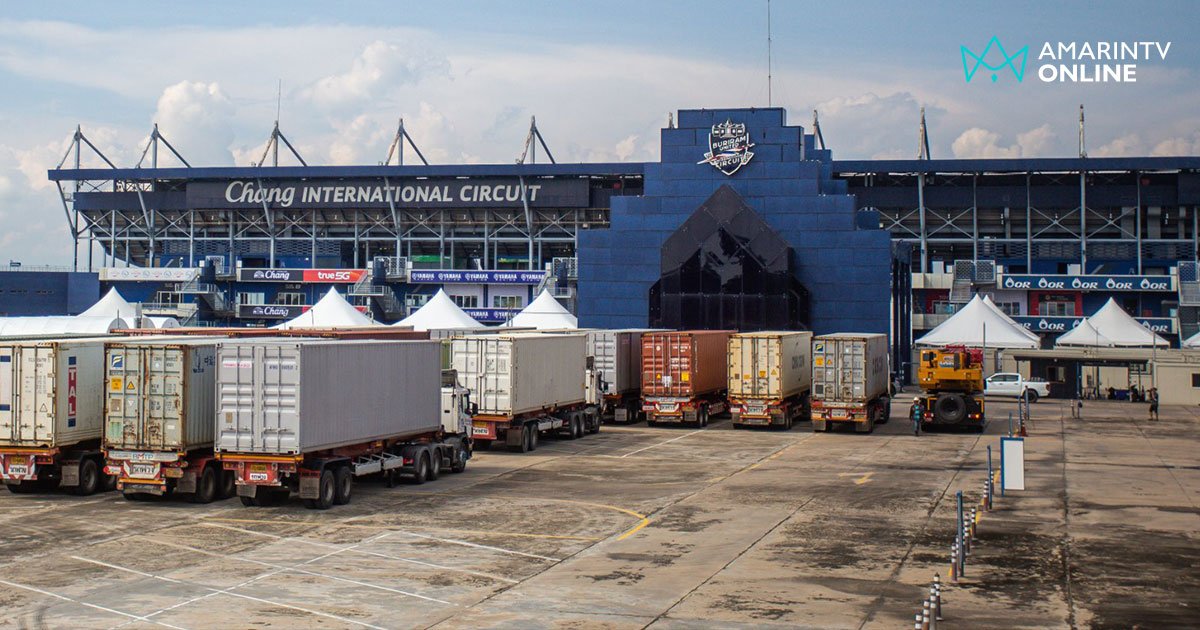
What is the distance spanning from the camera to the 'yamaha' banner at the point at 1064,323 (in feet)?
265

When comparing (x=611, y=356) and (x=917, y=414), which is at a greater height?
(x=611, y=356)

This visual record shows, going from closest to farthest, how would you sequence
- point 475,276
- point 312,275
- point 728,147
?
point 728,147 < point 475,276 < point 312,275

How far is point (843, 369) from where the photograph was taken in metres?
42.2

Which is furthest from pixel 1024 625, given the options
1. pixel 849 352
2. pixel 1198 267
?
pixel 1198 267

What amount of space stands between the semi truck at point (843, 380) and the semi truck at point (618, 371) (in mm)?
7671

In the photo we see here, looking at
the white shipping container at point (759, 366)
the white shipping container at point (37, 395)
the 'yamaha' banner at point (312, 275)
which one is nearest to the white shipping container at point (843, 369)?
the white shipping container at point (759, 366)

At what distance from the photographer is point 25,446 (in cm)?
2512

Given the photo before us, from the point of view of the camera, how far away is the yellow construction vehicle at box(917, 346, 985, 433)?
140 feet

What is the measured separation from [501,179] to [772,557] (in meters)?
79.2

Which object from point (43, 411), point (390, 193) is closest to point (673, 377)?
point (43, 411)

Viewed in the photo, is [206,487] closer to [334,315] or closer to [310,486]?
[310,486]

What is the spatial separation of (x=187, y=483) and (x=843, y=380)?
81.2 ft

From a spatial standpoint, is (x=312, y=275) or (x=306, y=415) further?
(x=312, y=275)

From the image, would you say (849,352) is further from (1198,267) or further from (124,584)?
(1198,267)
